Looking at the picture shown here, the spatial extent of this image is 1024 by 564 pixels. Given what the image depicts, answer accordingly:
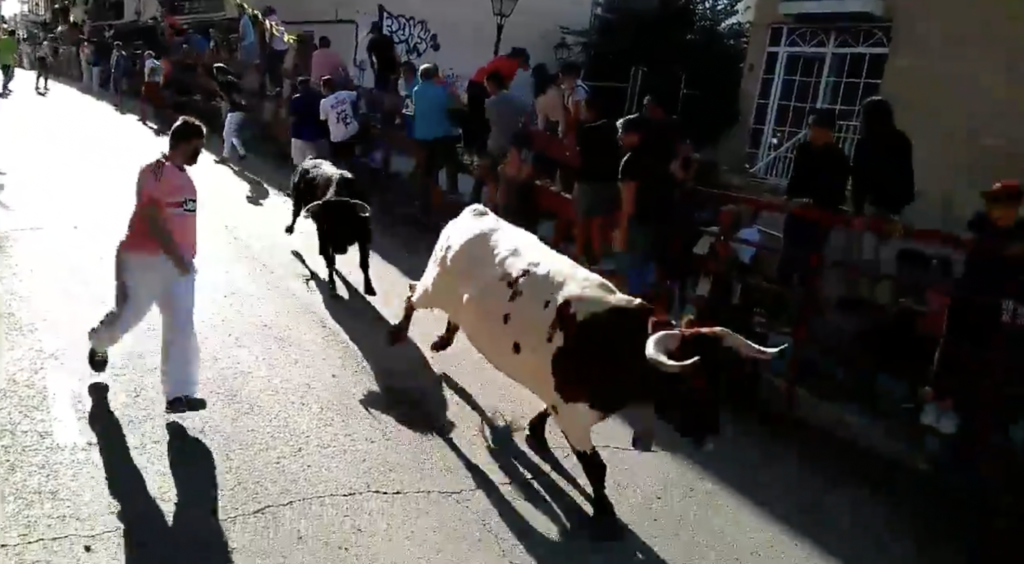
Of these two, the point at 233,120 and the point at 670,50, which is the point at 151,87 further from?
the point at 670,50

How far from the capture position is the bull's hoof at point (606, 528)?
4.45 meters

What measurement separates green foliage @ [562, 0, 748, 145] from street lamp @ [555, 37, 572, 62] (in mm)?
793

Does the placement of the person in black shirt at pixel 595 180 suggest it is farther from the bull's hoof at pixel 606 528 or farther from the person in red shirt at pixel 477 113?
the bull's hoof at pixel 606 528

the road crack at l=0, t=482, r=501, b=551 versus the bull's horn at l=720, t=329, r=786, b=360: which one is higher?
the bull's horn at l=720, t=329, r=786, b=360

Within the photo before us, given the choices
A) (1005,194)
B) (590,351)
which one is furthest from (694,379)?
(1005,194)

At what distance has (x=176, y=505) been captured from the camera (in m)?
4.24

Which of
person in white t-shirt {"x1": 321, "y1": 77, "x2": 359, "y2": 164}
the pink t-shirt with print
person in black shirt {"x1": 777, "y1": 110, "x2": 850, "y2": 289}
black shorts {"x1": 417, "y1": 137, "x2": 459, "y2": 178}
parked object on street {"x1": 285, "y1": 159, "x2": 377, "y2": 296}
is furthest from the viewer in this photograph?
person in white t-shirt {"x1": 321, "y1": 77, "x2": 359, "y2": 164}

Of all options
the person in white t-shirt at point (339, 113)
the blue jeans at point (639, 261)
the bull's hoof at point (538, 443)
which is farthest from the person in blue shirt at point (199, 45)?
the bull's hoof at point (538, 443)

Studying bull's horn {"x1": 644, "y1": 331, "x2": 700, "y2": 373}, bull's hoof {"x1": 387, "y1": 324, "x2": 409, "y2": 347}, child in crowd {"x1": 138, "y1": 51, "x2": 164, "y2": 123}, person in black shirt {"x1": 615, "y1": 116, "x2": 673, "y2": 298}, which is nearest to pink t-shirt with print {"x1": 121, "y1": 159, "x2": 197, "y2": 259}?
bull's hoof {"x1": 387, "y1": 324, "x2": 409, "y2": 347}

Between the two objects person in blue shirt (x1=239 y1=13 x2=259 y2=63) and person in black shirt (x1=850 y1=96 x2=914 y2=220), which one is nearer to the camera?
person in black shirt (x1=850 y1=96 x2=914 y2=220)

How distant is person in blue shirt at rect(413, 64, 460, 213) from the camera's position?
10516 mm

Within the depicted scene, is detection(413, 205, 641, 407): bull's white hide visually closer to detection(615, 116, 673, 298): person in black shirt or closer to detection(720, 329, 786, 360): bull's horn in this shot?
detection(720, 329, 786, 360): bull's horn

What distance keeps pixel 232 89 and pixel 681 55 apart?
8.07m

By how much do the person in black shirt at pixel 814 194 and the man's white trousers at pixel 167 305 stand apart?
400 cm
